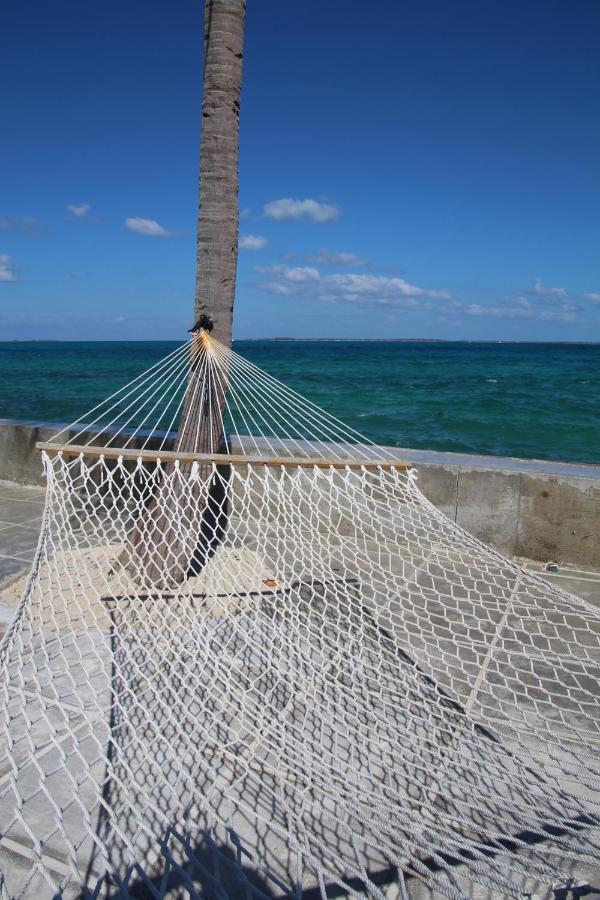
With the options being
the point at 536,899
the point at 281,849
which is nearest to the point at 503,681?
the point at 536,899

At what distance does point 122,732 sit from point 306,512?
2060mm

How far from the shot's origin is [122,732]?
64.0 inches

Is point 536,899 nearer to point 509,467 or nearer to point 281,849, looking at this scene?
point 281,849

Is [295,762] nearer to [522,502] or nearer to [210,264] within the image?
[210,264]

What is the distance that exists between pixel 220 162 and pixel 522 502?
225cm

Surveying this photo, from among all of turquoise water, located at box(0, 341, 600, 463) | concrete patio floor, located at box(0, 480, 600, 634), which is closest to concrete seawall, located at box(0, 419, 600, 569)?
concrete patio floor, located at box(0, 480, 600, 634)

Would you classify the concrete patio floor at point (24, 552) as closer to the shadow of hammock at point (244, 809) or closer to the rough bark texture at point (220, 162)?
the shadow of hammock at point (244, 809)

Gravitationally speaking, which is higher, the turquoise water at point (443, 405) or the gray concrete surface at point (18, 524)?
the turquoise water at point (443, 405)

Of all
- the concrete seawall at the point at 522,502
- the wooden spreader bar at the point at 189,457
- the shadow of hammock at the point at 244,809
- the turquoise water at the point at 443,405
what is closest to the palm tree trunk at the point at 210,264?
the wooden spreader bar at the point at 189,457

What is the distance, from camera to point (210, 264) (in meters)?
2.73

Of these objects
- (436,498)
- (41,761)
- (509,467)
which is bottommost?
(41,761)

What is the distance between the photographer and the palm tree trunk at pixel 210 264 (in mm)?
2566

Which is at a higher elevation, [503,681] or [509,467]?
[509,467]

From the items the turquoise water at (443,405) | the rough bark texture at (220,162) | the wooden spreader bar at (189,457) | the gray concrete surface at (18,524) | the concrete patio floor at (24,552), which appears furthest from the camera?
the turquoise water at (443,405)
